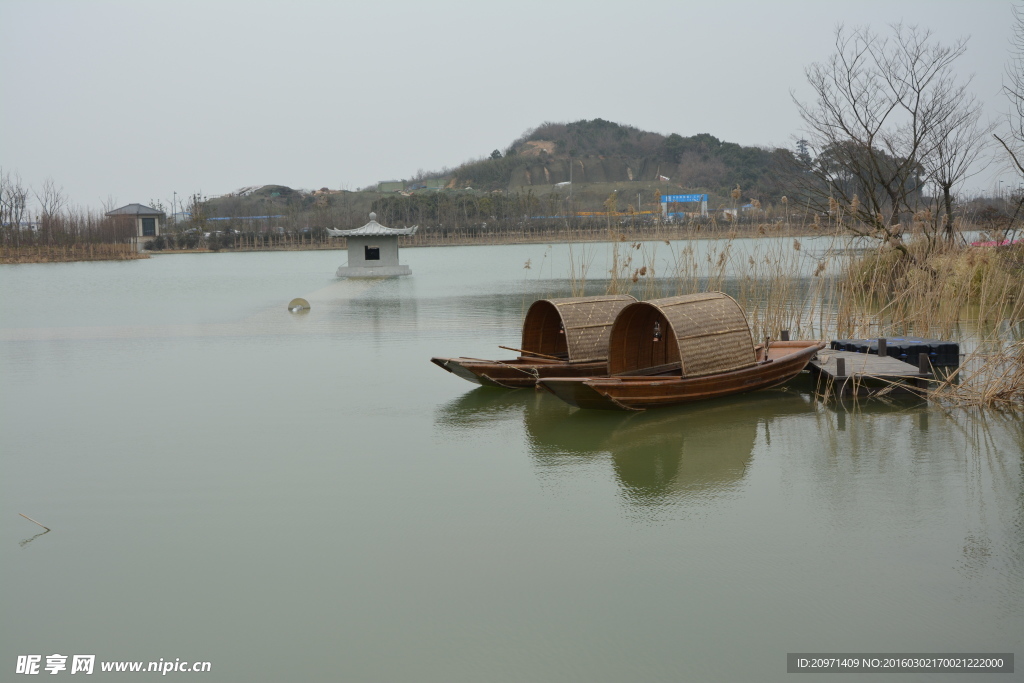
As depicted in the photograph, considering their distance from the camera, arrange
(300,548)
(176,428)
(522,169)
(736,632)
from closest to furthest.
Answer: (736,632) < (300,548) < (176,428) < (522,169)

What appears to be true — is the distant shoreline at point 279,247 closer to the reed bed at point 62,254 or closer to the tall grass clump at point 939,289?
the reed bed at point 62,254

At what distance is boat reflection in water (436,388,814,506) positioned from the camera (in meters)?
5.62

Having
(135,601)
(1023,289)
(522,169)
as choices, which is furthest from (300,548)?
(522,169)

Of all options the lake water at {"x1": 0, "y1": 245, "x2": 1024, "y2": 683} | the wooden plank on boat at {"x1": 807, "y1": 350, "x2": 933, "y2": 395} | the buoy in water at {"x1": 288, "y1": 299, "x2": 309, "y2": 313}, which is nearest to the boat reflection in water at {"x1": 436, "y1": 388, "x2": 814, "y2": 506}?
the lake water at {"x1": 0, "y1": 245, "x2": 1024, "y2": 683}

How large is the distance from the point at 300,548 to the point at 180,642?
962 mm

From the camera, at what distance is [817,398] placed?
303 inches

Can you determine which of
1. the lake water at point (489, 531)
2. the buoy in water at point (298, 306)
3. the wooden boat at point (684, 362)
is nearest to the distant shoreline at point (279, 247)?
the buoy in water at point (298, 306)

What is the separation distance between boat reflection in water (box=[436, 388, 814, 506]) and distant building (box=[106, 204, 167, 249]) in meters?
56.6

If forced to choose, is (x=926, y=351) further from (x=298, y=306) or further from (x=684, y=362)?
(x=298, y=306)

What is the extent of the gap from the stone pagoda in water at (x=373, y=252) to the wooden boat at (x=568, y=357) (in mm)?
18672

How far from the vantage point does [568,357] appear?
26.0ft

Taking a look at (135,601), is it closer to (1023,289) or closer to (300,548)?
(300,548)

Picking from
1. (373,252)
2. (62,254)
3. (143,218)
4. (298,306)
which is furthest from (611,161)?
(298,306)

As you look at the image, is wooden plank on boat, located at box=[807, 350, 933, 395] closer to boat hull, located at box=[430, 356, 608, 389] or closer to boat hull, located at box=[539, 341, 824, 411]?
boat hull, located at box=[539, 341, 824, 411]
